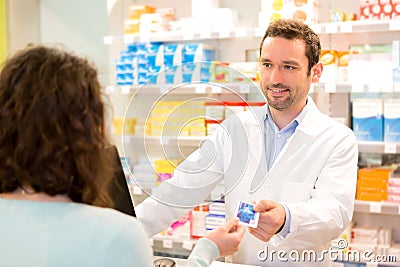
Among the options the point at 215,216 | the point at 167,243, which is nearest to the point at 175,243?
the point at 167,243

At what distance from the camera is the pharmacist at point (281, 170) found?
1896 mm

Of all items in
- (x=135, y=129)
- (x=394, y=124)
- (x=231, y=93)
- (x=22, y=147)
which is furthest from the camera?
(x=394, y=124)

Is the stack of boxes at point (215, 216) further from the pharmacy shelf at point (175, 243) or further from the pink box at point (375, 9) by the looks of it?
the pink box at point (375, 9)

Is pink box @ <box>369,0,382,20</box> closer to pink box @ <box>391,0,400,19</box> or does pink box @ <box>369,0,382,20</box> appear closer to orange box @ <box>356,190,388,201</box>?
pink box @ <box>391,0,400,19</box>

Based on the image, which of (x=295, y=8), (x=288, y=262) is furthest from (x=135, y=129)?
(x=295, y=8)

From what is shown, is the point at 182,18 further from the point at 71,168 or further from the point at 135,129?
the point at 71,168

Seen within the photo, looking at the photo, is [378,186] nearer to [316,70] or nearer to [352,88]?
[352,88]

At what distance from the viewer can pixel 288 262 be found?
6.88ft

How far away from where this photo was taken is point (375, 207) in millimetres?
3514

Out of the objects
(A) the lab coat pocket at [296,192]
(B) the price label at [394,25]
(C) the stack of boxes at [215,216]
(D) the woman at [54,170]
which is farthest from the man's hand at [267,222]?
(C) the stack of boxes at [215,216]

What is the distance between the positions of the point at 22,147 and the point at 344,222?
1369 millimetres

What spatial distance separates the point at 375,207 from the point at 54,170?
112 inches

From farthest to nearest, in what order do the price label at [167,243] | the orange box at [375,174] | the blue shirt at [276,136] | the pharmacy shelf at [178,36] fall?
the price label at [167,243] → the pharmacy shelf at [178,36] → the orange box at [375,174] → the blue shirt at [276,136]

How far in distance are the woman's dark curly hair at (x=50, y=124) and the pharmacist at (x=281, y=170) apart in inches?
27.9
